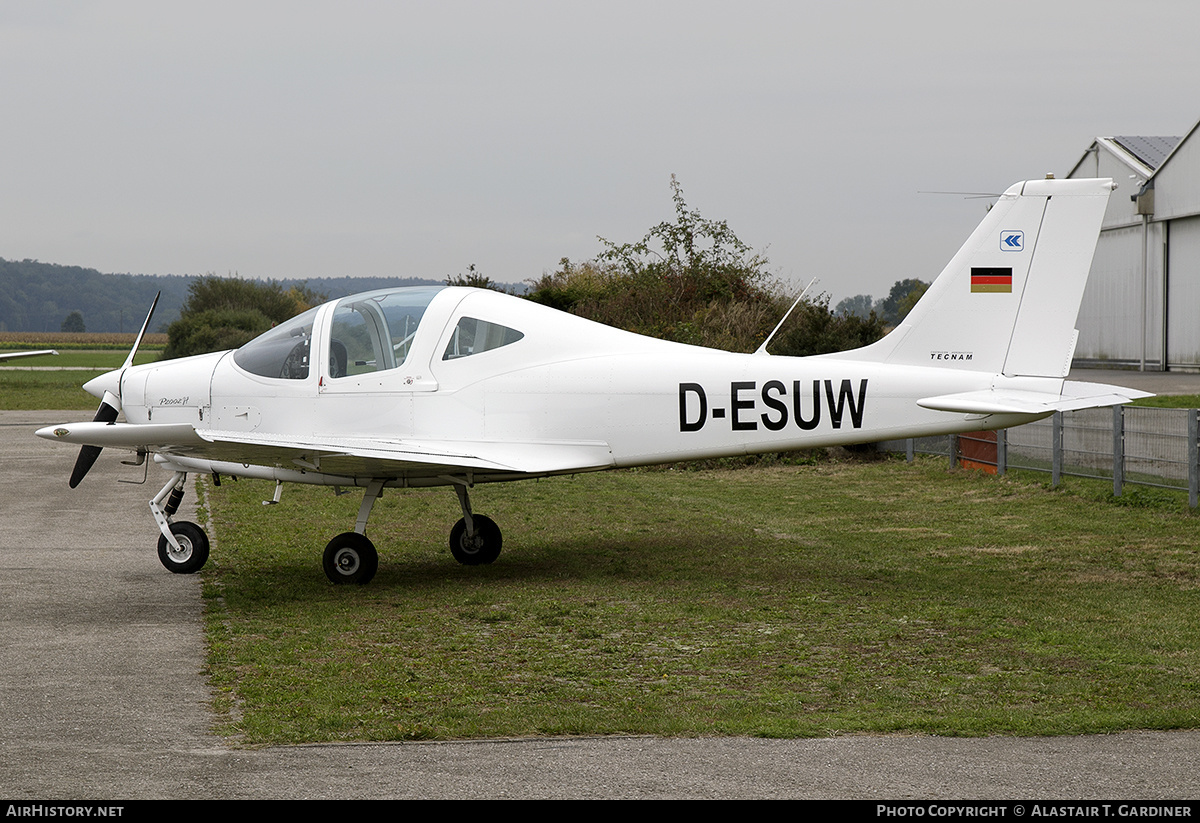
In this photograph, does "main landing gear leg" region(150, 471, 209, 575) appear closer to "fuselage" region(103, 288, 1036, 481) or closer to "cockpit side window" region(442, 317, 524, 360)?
"fuselage" region(103, 288, 1036, 481)

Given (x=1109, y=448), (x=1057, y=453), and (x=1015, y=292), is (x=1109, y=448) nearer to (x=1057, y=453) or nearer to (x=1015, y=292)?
(x=1057, y=453)

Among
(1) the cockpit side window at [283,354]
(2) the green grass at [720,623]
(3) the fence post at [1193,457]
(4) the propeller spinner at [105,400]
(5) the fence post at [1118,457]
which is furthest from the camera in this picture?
(5) the fence post at [1118,457]

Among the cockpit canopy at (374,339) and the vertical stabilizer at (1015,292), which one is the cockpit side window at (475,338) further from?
the vertical stabilizer at (1015,292)

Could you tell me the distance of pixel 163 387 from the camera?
10.6m

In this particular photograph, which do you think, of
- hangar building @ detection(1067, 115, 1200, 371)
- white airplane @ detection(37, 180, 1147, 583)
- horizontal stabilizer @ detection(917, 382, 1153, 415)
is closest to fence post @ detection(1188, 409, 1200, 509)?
white airplane @ detection(37, 180, 1147, 583)

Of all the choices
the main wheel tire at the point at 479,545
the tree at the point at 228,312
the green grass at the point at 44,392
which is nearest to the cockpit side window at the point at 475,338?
the main wheel tire at the point at 479,545

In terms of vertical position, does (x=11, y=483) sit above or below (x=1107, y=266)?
below

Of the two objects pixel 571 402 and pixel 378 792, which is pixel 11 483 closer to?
pixel 571 402

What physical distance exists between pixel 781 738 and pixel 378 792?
1.92 meters

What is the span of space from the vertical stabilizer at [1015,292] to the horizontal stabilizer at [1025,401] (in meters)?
0.24

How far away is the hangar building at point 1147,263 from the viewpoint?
111 feet

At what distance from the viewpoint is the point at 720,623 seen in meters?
8.28

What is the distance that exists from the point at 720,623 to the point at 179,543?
17.0 feet
